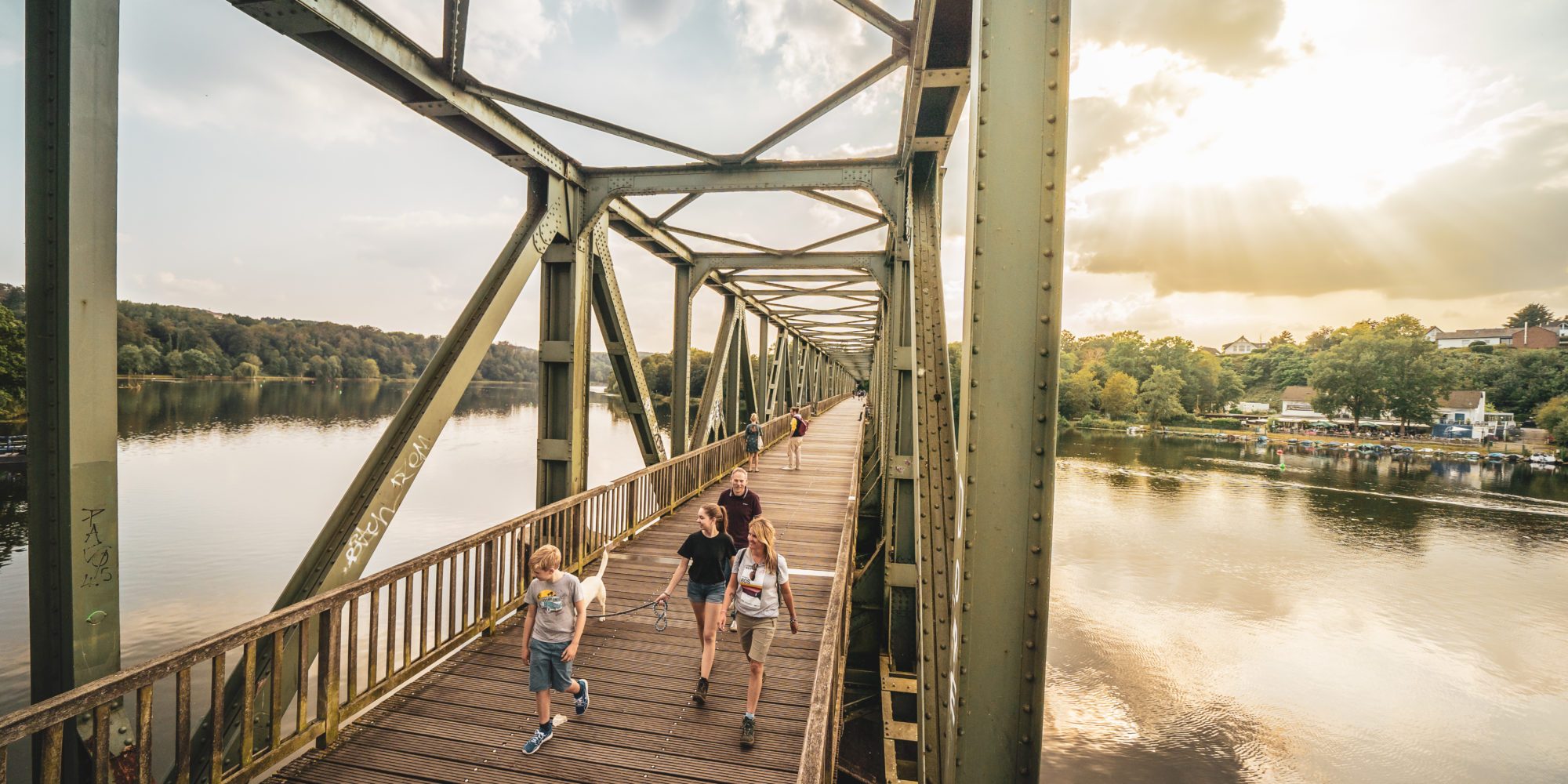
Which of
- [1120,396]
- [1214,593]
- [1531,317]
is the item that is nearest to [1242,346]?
[1531,317]

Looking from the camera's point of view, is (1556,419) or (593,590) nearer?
(593,590)

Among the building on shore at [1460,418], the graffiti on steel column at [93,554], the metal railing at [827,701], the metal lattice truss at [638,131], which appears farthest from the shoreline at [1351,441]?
the graffiti on steel column at [93,554]

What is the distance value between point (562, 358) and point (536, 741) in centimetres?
413

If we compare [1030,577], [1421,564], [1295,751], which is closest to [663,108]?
[1030,577]

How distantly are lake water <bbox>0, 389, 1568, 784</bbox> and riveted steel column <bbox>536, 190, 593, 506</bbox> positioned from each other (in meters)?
13.5

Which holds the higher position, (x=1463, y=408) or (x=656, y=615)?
(x=1463, y=408)

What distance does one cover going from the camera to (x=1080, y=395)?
8762 centimetres

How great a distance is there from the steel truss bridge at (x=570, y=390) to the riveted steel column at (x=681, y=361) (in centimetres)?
214

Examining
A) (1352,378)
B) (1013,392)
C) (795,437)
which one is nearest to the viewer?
(1013,392)

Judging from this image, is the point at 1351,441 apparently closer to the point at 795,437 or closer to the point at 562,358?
the point at 795,437

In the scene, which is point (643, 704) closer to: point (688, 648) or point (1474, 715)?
point (688, 648)

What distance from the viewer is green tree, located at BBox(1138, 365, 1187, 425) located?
275 feet

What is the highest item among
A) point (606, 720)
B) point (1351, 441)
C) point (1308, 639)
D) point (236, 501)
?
point (606, 720)

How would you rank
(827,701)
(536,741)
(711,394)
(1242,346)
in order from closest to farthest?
(827,701) → (536,741) → (711,394) → (1242,346)
